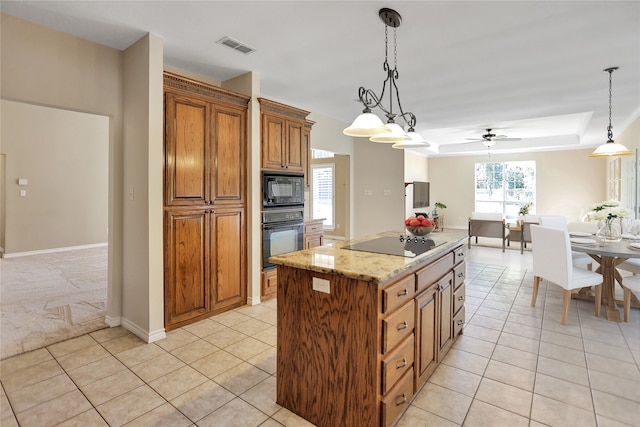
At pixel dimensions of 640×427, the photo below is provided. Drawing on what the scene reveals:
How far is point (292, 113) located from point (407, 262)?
2.86 metres

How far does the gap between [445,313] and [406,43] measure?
7.76ft

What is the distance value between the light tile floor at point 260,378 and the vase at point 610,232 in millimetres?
907

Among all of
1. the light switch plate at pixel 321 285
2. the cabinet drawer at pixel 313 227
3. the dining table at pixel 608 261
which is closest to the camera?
the light switch plate at pixel 321 285

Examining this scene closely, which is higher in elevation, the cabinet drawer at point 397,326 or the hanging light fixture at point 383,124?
the hanging light fixture at point 383,124

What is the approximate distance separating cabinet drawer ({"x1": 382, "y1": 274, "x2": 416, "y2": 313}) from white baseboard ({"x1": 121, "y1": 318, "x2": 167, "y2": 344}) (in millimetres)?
2234

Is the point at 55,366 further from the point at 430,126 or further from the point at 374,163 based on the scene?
the point at 430,126

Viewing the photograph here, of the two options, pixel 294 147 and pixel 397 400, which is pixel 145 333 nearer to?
pixel 397 400

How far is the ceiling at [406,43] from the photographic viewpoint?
94.4 inches

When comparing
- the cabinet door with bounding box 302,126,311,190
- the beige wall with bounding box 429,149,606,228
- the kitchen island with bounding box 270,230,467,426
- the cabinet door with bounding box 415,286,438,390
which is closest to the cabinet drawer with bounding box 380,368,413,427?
the kitchen island with bounding box 270,230,467,426

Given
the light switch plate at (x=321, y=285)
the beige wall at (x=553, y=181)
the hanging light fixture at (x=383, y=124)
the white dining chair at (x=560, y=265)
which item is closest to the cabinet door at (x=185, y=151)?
the hanging light fixture at (x=383, y=124)

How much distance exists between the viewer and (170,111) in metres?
2.95

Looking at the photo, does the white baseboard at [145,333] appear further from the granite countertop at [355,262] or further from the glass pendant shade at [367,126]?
the glass pendant shade at [367,126]

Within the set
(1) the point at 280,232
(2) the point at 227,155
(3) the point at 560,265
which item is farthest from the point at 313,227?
(3) the point at 560,265

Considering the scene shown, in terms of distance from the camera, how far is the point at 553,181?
9.65 m
